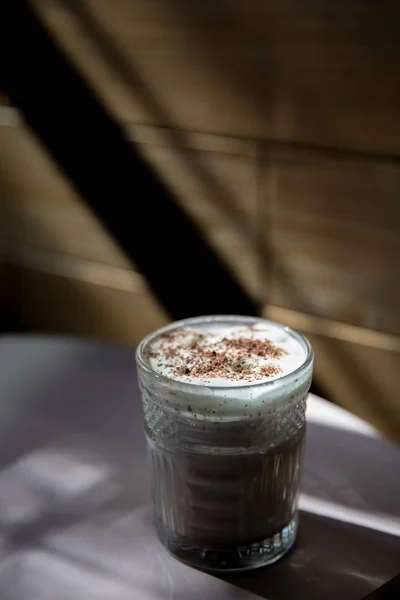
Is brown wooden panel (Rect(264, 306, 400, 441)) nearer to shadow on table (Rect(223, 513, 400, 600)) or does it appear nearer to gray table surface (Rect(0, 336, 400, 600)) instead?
gray table surface (Rect(0, 336, 400, 600))

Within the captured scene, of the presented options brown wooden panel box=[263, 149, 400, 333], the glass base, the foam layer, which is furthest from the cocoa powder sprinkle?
brown wooden panel box=[263, 149, 400, 333]

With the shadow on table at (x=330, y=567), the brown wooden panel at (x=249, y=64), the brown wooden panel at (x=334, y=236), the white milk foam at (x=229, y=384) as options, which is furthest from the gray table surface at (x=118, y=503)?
the brown wooden panel at (x=249, y=64)


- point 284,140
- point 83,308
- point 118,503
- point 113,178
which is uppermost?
point 284,140

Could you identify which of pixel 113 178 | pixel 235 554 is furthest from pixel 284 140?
pixel 235 554

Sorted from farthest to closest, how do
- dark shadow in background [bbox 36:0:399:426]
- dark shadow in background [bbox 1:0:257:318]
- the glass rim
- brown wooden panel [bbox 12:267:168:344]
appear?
brown wooden panel [bbox 12:267:168:344], dark shadow in background [bbox 1:0:257:318], dark shadow in background [bbox 36:0:399:426], the glass rim

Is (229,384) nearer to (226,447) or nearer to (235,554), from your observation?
(226,447)
